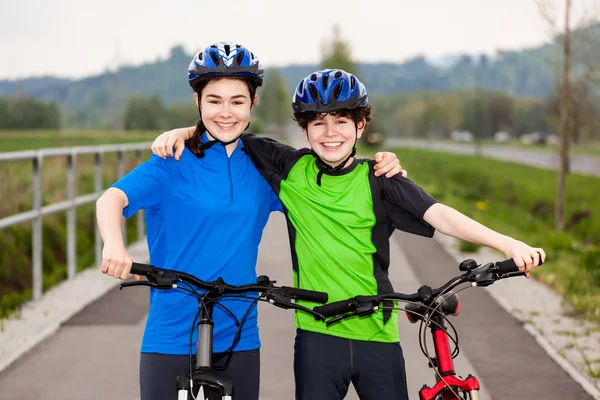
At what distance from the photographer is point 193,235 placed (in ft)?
10.7

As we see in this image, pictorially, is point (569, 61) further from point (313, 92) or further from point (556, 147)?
point (313, 92)

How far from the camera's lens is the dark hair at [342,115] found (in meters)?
3.55

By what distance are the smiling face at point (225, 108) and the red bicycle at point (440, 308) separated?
2.81ft

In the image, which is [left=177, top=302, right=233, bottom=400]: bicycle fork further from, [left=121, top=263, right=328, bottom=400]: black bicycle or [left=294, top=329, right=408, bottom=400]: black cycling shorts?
[left=294, top=329, right=408, bottom=400]: black cycling shorts

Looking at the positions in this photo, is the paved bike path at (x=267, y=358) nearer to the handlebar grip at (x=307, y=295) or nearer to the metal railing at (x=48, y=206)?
Result: the metal railing at (x=48, y=206)

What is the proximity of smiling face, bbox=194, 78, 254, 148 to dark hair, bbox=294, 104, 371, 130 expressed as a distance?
10.0 inches

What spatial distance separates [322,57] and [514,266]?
107659 mm

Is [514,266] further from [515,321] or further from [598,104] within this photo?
[598,104]

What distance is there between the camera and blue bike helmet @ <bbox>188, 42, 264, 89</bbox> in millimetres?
3418

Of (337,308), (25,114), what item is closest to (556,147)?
(337,308)

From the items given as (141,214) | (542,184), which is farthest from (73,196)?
(542,184)

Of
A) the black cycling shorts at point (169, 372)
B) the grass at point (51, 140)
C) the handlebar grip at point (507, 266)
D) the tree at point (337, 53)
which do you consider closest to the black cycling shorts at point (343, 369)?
the black cycling shorts at point (169, 372)

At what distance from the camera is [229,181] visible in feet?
11.0

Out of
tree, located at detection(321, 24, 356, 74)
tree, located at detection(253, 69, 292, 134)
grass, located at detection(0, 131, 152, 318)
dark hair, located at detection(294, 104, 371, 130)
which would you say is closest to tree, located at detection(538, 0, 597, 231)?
grass, located at detection(0, 131, 152, 318)
